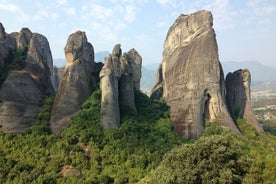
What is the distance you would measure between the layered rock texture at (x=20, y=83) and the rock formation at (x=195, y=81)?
1306cm

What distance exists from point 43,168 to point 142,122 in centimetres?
1184

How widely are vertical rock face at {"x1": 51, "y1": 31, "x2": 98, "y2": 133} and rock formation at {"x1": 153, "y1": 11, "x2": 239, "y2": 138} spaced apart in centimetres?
872

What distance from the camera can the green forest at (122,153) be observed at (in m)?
20.3

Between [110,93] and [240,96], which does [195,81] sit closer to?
[240,96]

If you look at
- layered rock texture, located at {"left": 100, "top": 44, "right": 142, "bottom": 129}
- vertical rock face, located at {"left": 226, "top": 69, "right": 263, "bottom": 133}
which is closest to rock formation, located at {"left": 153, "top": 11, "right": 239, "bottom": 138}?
vertical rock face, located at {"left": 226, "top": 69, "right": 263, "bottom": 133}

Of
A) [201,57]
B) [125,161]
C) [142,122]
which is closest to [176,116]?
[142,122]

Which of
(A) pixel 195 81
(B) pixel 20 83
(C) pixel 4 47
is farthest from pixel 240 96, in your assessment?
(C) pixel 4 47

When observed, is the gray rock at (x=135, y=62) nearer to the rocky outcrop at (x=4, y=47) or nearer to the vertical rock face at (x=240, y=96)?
the vertical rock face at (x=240, y=96)

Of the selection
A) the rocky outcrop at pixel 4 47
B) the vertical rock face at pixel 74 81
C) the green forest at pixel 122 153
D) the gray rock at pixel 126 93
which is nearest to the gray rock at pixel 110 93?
the green forest at pixel 122 153

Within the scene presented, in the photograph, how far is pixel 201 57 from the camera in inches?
1622

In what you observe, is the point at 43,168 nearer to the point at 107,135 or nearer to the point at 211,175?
the point at 107,135

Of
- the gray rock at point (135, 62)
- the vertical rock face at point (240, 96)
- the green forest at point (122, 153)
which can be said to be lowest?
the green forest at point (122, 153)

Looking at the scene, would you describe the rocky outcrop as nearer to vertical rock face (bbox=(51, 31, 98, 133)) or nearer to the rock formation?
vertical rock face (bbox=(51, 31, 98, 133))

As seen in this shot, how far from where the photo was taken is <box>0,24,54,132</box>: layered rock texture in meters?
33.9
